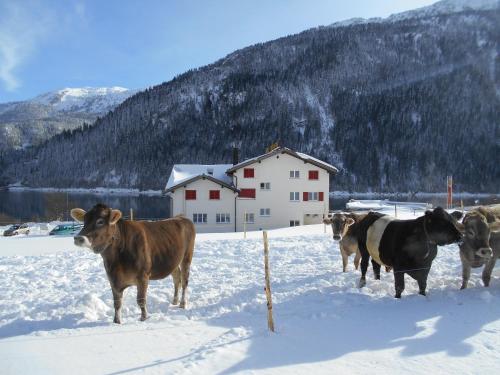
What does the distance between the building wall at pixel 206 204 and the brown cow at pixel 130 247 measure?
32.3m

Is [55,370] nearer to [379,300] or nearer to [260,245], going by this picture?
[379,300]

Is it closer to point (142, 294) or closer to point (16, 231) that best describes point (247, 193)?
point (16, 231)

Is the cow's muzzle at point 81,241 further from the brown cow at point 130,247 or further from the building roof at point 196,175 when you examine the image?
the building roof at point 196,175

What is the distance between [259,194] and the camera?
1633 inches

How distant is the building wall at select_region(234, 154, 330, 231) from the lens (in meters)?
41.5

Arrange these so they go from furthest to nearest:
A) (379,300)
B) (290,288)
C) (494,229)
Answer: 1. (290,288)
2. (494,229)
3. (379,300)

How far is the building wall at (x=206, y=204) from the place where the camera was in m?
39.7

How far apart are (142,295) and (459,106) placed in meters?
201

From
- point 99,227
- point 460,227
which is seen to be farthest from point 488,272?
point 99,227

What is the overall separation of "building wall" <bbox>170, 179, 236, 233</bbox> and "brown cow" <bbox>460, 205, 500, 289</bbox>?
33379 mm

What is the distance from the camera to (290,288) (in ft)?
27.3

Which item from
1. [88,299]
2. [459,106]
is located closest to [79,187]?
[459,106]

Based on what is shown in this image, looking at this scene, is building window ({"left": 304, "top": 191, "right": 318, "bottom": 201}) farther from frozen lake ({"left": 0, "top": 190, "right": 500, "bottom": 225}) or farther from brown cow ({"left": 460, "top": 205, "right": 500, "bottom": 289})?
brown cow ({"left": 460, "top": 205, "right": 500, "bottom": 289})

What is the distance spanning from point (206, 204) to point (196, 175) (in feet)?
9.98
